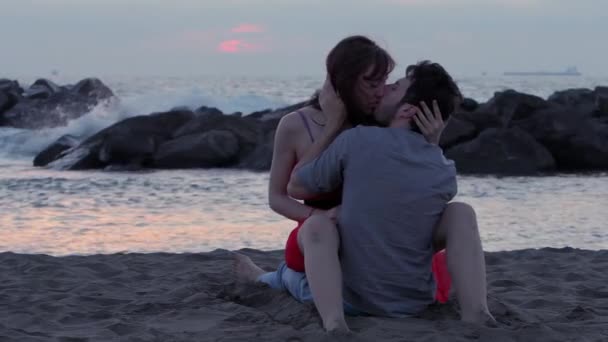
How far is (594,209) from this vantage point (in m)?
10.5

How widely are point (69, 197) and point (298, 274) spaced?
7351 millimetres

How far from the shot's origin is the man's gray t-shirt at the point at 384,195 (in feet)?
13.4

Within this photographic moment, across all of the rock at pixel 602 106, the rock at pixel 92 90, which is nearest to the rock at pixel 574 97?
the rock at pixel 602 106

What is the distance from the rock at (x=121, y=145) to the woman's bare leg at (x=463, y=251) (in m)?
12.4

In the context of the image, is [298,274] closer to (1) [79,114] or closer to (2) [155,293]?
(2) [155,293]

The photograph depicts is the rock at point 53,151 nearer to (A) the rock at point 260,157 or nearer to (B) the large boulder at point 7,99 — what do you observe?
(A) the rock at point 260,157

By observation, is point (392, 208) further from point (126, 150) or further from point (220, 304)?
point (126, 150)

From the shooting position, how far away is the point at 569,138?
1650cm

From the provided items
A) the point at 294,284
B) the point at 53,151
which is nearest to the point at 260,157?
the point at 53,151

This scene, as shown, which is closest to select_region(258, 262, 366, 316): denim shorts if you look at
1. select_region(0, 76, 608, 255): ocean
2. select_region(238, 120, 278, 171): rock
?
select_region(0, 76, 608, 255): ocean

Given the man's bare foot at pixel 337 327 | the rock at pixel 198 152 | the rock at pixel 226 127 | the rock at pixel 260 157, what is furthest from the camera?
the rock at pixel 226 127

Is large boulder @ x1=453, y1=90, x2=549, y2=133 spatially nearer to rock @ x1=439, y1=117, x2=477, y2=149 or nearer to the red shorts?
rock @ x1=439, y1=117, x2=477, y2=149

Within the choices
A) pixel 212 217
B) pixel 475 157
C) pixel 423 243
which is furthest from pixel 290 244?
pixel 475 157

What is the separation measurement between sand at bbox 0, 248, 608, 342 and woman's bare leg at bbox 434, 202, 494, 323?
0.14 metres
